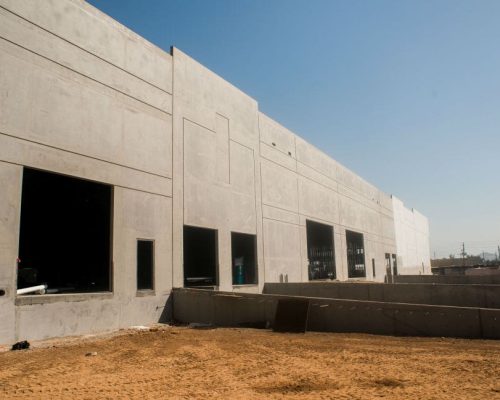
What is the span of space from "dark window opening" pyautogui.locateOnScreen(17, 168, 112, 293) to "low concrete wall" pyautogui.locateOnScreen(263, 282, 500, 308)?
33.1 feet

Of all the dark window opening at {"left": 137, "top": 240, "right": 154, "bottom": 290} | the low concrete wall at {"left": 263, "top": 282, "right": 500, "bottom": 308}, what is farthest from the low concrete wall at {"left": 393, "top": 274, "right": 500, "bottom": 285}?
the dark window opening at {"left": 137, "top": 240, "right": 154, "bottom": 290}

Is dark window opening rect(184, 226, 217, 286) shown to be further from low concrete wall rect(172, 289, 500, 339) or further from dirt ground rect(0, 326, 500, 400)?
dirt ground rect(0, 326, 500, 400)

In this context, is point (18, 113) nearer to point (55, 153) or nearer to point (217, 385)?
point (55, 153)

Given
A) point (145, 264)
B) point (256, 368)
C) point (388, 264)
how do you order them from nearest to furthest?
point (256, 368), point (145, 264), point (388, 264)

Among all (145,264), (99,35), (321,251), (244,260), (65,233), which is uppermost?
(99,35)

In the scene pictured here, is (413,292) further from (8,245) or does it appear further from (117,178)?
(8,245)

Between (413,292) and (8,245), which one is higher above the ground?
(8,245)

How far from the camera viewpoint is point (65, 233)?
20.0 metres

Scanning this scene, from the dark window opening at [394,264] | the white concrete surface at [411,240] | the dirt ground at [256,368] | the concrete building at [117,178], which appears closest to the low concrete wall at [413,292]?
the concrete building at [117,178]

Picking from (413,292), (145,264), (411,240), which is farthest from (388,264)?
(145,264)

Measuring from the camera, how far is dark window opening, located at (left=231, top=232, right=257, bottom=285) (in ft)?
77.1

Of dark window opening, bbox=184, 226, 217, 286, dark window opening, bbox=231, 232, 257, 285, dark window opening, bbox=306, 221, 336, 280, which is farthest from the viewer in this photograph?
dark window opening, bbox=306, 221, 336, 280

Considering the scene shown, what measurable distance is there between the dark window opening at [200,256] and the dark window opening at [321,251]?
14.2 metres

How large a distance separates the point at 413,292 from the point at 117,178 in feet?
42.5
